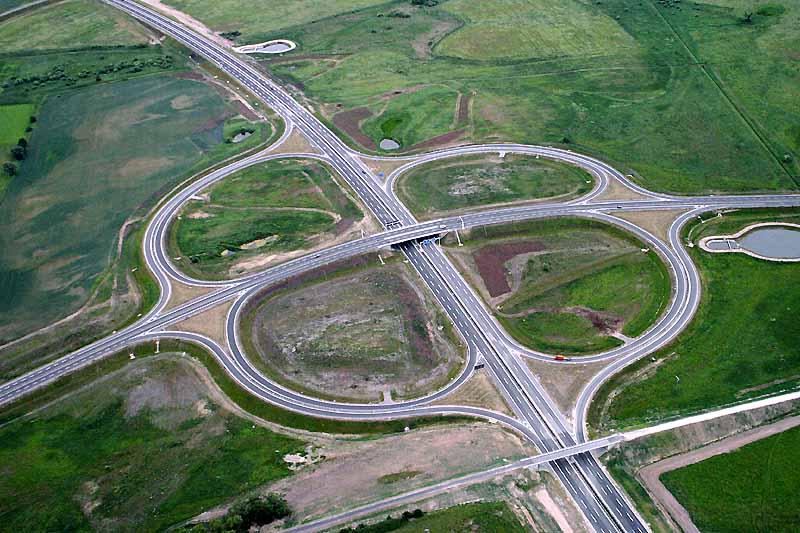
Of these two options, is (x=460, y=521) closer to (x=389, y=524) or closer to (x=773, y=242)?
(x=389, y=524)

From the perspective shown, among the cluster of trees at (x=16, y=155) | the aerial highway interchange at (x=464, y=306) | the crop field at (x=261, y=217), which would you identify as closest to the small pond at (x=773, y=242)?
the aerial highway interchange at (x=464, y=306)

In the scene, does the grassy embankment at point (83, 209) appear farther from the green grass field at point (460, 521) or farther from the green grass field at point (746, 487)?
the green grass field at point (746, 487)

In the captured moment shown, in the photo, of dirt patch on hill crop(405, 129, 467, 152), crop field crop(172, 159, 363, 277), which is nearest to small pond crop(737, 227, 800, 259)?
dirt patch on hill crop(405, 129, 467, 152)

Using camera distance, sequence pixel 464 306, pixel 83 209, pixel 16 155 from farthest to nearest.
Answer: pixel 16 155
pixel 83 209
pixel 464 306

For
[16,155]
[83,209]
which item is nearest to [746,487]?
[83,209]

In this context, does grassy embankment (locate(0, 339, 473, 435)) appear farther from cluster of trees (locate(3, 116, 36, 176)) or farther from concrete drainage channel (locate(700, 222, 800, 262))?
cluster of trees (locate(3, 116, 36, 176))
